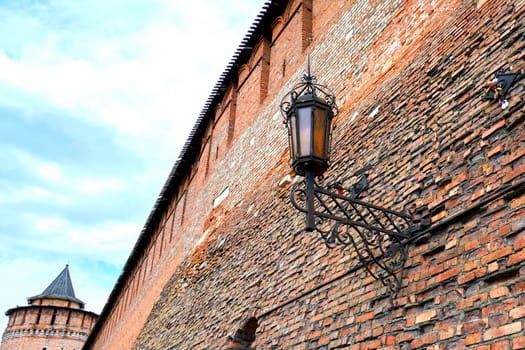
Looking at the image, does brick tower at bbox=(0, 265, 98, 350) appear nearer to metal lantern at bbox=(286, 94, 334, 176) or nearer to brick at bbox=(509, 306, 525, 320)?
metal lantern at bbox=(286, 94, 334, 176)

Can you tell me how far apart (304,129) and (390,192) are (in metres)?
0.97

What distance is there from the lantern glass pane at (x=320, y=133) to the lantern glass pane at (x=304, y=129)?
1.5 inches

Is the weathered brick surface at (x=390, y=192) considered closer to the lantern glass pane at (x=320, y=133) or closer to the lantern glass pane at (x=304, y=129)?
the lantern glass pane at (x=320, y=133)

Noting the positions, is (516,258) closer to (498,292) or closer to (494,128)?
(498,292)

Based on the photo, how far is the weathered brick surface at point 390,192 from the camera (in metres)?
2.99

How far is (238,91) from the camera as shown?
10.8m

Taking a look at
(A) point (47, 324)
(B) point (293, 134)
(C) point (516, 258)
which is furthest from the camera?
(A) point (47, 324)

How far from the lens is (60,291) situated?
37.7m

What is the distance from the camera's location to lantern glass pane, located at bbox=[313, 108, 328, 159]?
3.54 metres

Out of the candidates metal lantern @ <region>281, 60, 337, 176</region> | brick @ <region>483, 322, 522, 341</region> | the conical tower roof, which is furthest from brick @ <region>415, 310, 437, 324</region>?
the conical tower roof

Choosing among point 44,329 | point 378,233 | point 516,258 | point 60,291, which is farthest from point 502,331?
point 60,291

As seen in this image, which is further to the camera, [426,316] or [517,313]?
[426,316]

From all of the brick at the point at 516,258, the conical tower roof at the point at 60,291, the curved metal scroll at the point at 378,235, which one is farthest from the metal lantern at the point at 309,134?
the conical tower roof at the point at 60,291

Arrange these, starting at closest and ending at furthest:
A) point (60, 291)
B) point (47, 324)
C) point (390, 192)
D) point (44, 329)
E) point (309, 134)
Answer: point (309, 134), point (390, 192), point (44, 329), point (47, 324), point (60, 291)
